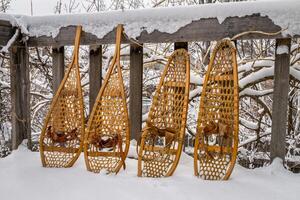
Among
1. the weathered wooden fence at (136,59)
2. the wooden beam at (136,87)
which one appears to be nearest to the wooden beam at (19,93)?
the weathered wooden fence at (136,59)

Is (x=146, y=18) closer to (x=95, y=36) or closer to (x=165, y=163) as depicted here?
(x=95, y=36)


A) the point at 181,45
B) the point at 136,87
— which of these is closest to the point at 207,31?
the point at 181,45

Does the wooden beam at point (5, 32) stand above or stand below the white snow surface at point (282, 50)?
above

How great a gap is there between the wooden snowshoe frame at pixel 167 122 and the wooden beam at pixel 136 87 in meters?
0.10

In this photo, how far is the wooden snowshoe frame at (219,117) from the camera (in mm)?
1699

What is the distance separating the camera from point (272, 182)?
159 centimetres

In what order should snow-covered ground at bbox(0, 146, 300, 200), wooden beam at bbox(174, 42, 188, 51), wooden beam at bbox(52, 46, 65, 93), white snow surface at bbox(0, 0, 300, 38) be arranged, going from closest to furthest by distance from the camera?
snow-covered ground at bbox(0, 146, 300, 200) → white snow surface at bbox(0, 0, 300, 38) → wooden beam at bbox(174, 42, 188, 51) → wooden beam at bbox(52, 46, 65, 93)

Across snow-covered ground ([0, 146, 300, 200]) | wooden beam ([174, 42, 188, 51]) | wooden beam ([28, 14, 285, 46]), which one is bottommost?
snow-covered ground ([0, 146, 300, 200])

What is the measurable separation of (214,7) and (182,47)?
0.30 metres

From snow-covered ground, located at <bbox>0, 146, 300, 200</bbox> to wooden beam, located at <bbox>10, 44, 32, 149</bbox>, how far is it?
1.31 ft

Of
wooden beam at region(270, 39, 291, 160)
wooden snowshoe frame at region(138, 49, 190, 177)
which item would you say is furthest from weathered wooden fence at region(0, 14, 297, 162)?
wooden snowshoe frame at region(138, 49, 190, 177)

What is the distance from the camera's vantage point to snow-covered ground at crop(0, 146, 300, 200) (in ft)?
4.92

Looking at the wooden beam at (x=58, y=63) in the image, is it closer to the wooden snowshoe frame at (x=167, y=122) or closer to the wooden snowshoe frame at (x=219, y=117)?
the wooden snowshoe frame at (x=167, y=122)

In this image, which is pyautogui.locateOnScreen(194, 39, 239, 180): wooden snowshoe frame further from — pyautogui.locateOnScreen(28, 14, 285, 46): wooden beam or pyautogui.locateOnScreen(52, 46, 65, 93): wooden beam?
pyautogui.locateOnScreen(52, 46, 65, 93): wooden beam
